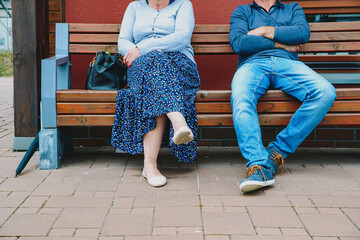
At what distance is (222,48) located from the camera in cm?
357

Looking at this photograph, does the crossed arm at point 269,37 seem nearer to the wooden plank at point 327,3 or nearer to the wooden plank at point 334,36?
the wooden plank at point 334,36

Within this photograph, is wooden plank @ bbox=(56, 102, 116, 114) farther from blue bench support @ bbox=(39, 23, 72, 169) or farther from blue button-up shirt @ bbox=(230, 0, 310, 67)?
blue button-up shirt @ bbox=(230, 0, 310, 67)

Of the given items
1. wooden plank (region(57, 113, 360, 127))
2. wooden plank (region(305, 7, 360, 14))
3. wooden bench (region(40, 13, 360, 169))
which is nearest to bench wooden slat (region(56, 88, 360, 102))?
wooden bench (region(40, 13, 360, 169))

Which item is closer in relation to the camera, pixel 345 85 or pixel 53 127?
pixel 53 127

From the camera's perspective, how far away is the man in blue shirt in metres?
2.68

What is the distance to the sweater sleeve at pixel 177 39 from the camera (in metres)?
3.02

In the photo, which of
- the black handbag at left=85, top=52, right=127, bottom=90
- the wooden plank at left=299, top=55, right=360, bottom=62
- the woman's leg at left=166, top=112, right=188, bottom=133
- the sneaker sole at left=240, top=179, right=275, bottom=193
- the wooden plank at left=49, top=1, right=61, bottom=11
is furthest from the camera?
the wooden plank at left=49, top=1, right=61, bottom=11

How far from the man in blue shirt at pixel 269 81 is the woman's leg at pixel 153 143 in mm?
527

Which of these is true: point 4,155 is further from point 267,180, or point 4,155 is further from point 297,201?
point 297,201

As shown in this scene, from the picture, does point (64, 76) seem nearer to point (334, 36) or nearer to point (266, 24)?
point (266, 24)

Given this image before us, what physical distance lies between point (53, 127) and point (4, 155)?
0.79m

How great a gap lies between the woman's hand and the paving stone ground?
83 cm

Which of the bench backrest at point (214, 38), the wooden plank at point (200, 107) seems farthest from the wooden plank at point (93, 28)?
the wooden plank at point (200, 107)

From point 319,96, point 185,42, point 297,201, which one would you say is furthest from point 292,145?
point 185,42
